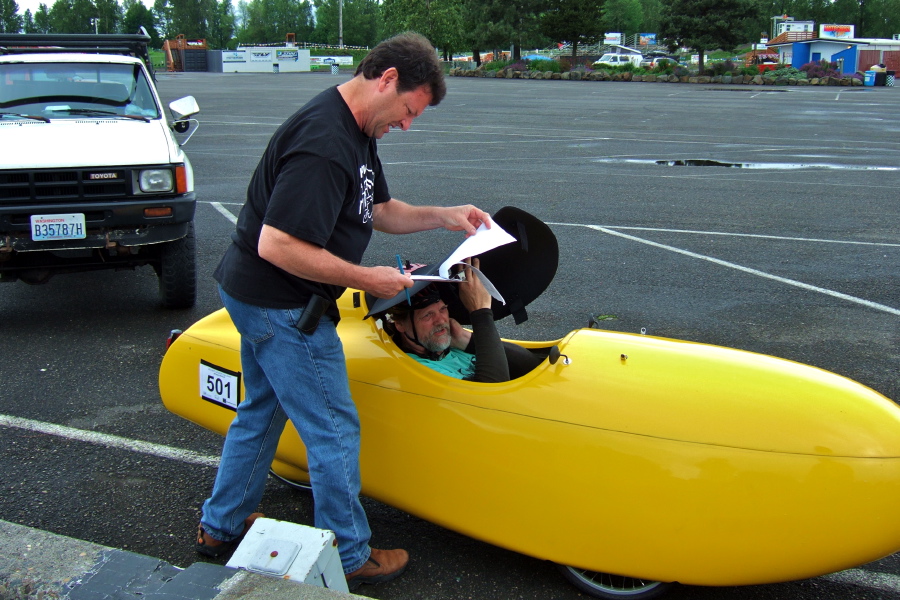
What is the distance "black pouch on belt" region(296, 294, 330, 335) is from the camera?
2453 millimetres

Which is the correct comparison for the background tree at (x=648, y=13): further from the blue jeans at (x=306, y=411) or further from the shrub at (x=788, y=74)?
the blue jeans at (x=306, y=411)

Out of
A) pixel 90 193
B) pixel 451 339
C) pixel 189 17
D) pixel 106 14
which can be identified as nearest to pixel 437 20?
pixel 106 14

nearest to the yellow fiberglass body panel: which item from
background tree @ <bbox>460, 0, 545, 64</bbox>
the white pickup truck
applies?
the white pickup truck

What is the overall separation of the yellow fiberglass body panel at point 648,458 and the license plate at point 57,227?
120 inches

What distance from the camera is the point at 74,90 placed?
20.8ft

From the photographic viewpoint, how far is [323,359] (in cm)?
255

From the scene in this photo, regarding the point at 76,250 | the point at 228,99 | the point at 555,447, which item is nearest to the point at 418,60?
the point at 555,447

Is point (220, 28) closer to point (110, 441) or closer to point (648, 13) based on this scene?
point (648, 13)

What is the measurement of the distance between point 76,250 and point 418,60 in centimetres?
371

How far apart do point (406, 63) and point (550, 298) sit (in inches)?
152

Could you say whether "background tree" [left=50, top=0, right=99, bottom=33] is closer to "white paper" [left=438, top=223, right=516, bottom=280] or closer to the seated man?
the seated man

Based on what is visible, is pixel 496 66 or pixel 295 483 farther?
pixel 496 66

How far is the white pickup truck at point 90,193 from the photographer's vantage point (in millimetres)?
5066

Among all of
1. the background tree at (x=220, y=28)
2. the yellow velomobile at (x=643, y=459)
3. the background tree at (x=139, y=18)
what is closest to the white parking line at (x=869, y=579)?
the yellow velomobile at (x=643, y=459)
